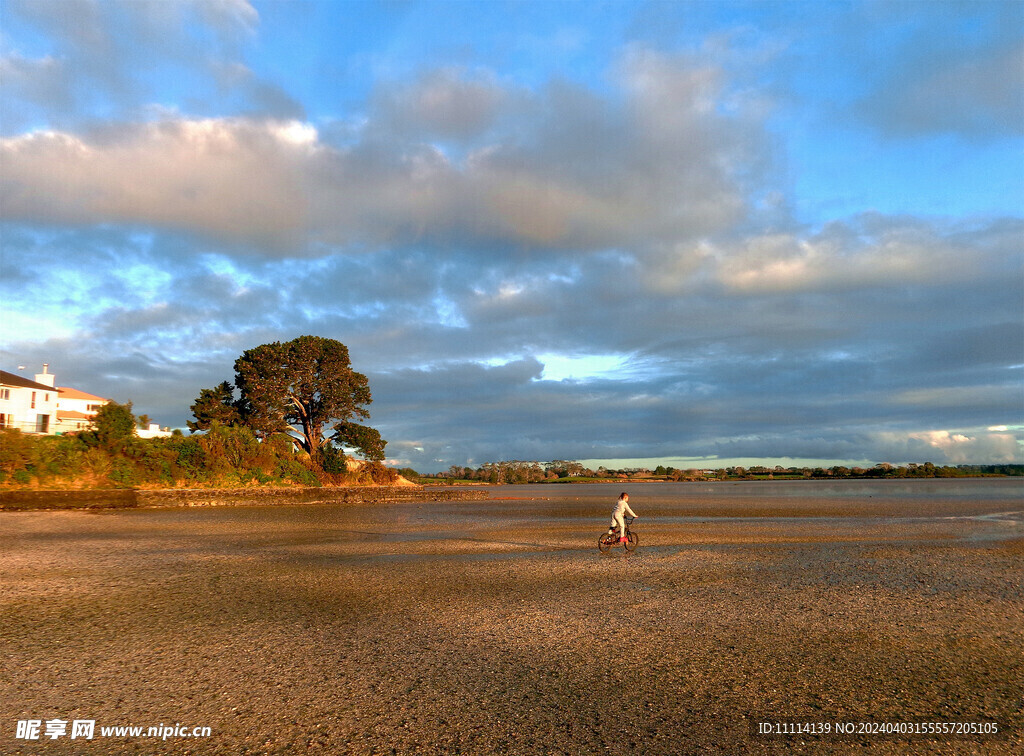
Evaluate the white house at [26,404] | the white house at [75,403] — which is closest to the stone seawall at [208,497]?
the white house at [26,404]

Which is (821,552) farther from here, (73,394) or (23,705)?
(73,394)

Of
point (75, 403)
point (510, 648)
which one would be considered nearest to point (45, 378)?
point (75, 403)

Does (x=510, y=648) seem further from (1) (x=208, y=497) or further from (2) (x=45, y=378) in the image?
(2) (x=45, y=378)

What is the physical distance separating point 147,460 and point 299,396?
1465cm

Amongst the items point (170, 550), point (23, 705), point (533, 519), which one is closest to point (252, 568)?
point (170, 550)

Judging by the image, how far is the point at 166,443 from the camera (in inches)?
1850

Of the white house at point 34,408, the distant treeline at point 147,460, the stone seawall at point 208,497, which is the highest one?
the white house at point 34,408

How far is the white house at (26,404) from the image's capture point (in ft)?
202

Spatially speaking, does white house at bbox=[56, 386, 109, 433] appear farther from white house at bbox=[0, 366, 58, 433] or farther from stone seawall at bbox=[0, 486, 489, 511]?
stone seawall at bbox=[0, 486, 489, 511]

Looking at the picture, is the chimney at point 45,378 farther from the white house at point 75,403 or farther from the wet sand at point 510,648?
the wet sand at point 510,648

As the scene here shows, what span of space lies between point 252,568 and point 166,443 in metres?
37.1

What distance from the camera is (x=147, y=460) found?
1779 inches

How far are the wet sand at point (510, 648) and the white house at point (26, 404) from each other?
54591 mm

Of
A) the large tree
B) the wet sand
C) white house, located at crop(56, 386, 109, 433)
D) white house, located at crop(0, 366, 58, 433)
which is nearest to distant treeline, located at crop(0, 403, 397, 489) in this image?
the large tree
